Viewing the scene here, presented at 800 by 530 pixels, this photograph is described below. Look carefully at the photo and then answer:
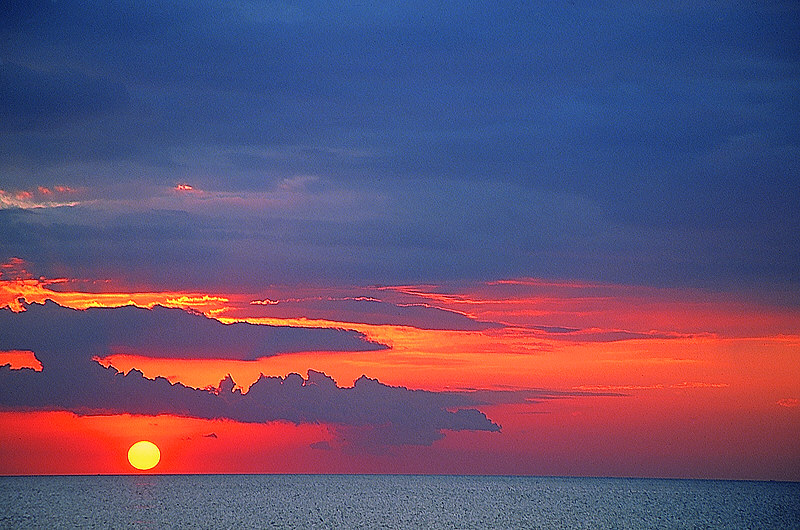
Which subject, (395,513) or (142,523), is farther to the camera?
(395,513)

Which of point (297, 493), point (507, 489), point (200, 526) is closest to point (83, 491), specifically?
point (297, 493)

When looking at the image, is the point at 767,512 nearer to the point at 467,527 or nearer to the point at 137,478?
the point at 467,527

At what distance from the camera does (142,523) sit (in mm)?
64625

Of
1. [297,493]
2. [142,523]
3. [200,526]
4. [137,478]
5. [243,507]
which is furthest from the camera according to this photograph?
[137,478]

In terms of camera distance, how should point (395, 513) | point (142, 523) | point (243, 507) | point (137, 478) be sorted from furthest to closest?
1. point (137, 478)
2. point (243, 507)
3. point (395, 513)
4. point (142, 523)

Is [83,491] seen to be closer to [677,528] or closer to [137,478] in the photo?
[137,478]

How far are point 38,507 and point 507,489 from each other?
2030 inches

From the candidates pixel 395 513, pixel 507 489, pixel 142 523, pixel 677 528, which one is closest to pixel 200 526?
pixel 142 523

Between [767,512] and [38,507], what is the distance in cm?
6273

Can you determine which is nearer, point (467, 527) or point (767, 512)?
point (467, 527)

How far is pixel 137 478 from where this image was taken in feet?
523

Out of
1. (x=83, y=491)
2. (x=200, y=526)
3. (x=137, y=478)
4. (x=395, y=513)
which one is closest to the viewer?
(x=200, y=526)

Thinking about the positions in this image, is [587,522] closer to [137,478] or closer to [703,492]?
[703,492]

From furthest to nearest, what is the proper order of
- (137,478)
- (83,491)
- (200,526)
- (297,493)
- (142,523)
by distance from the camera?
(137,478) → (83,491) → (297,493) → (142,523) → (200,526)
